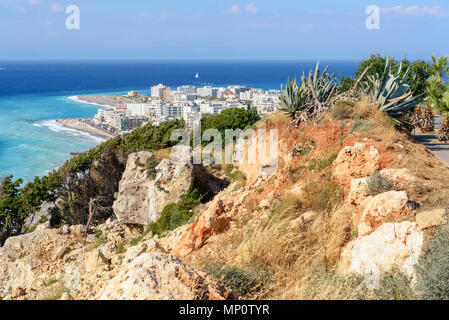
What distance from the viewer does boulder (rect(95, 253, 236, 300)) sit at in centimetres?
277

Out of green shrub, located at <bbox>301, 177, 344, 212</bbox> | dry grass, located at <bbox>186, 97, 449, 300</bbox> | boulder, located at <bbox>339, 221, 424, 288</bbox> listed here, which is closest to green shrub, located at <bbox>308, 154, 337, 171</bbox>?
dry grass, located at <bbox>186, 97, 449, 300</bbox>

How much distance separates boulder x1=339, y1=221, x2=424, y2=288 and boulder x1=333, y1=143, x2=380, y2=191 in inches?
95.1

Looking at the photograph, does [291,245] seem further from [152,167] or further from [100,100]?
[100,100]

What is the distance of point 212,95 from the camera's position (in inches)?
5551

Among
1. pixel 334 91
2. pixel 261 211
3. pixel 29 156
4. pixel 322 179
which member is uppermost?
pixel 334 91

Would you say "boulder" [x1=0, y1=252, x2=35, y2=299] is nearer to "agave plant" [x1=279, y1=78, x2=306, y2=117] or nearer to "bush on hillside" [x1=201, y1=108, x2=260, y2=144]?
"agave plant" [x1=279, y1=78, x2=306, y2=117]

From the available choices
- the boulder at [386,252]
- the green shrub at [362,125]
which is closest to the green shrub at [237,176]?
the green shrub at [362,125]

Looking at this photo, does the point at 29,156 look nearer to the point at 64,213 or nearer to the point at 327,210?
the point at 64,213

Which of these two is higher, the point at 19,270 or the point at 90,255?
the point at 90,255

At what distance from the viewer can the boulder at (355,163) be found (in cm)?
705

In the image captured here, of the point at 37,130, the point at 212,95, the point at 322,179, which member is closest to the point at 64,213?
the point at 322,179

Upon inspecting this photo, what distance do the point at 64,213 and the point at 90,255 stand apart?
33.5 ft

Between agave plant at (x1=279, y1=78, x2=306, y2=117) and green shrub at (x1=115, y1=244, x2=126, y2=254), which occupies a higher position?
agave plant at (x1=279, y1=78, x2=306, y2=117)

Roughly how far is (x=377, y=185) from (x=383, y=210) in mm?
818
